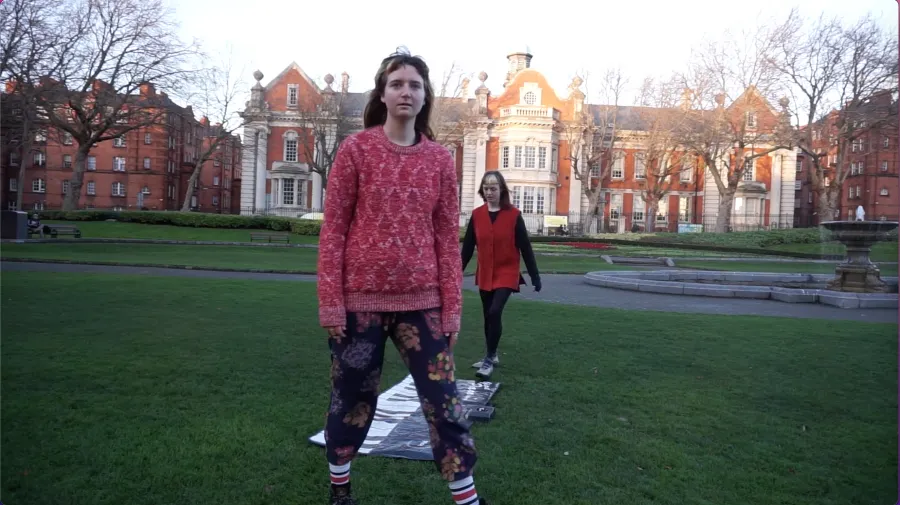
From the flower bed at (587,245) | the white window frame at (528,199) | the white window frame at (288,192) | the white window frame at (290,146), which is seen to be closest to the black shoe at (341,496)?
the flower bed at (587,245)

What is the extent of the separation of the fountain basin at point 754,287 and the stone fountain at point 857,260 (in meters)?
0.36

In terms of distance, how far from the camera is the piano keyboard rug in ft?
13.2

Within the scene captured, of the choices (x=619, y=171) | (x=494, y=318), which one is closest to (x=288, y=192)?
(x=619, y=171)

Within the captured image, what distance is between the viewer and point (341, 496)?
3129 mm

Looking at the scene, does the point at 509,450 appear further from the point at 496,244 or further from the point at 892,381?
the point at 892,381

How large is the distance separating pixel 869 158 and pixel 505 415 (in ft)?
157

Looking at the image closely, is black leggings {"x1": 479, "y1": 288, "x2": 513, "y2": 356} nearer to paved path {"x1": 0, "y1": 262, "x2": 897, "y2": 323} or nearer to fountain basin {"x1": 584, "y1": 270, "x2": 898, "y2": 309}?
paved path {"x1": 0, "y1": 262, "x2": 897, "y2": 323}

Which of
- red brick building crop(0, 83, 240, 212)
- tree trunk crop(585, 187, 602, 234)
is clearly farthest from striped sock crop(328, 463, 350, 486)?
red brick building crop(0, 83, 240, 212)

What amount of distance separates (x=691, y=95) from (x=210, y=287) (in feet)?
115

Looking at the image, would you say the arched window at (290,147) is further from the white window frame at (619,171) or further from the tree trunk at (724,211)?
the tree trunk at (724,211)

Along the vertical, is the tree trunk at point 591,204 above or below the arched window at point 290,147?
below

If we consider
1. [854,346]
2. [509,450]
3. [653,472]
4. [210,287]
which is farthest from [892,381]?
[210,287]

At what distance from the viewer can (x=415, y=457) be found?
3896mm

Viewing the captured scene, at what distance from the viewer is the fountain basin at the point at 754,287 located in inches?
489
